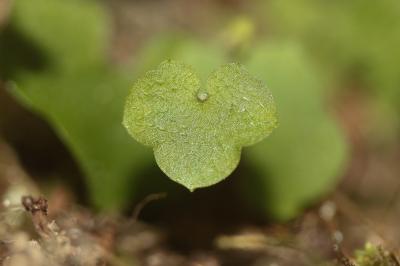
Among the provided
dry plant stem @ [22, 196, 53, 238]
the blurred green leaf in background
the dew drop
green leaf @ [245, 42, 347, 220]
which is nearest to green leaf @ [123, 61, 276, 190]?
the dew drop

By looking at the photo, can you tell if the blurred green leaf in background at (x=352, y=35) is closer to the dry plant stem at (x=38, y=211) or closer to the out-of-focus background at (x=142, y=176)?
the out-of-focus background at (x=142, y=176)

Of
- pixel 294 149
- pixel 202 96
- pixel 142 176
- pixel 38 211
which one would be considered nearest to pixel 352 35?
pixel 294 149

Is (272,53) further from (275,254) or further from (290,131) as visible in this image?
(275,254)

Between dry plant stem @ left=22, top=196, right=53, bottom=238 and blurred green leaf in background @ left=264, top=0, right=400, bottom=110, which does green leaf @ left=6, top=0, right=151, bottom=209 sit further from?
blurred green leaf in background @ left=264, top=0, right=400, bottom=110

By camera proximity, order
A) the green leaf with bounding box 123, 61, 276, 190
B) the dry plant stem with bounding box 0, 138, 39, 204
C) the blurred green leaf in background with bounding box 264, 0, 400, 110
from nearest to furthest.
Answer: the green leaf with bounding box 123, 61, 276, 190 < the dry plant stem with bounding box 0, 138, 39, 204 < the blurred green leaf in background with bounding box 264, 0, 400, 110

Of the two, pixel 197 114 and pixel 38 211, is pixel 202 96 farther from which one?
pixel 38 211

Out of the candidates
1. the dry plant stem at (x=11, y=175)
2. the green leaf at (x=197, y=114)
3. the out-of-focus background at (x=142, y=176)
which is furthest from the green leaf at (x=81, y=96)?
the green leaf at (x=197, y=114)

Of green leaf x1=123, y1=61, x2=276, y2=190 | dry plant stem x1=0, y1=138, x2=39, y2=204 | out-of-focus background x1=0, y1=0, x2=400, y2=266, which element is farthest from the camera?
dry plant stem x1=0, y1=138, x2=39, y2=204
